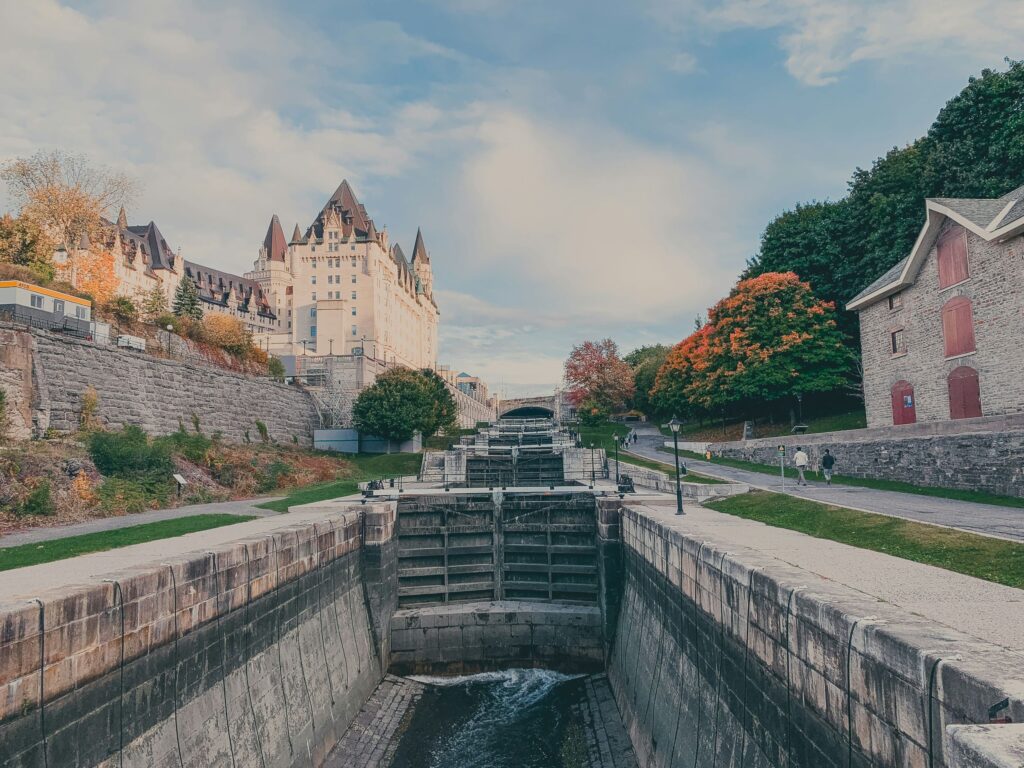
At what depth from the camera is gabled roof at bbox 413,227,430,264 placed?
120 metres

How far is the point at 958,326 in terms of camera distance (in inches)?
955

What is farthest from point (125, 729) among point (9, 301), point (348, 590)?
point (9, 301)

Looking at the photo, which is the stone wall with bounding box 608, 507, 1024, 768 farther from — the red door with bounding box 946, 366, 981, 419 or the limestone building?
the limestone building

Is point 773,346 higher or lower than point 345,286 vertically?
lower

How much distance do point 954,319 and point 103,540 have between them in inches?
1159

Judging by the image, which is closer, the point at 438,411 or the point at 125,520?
the point at 125,520

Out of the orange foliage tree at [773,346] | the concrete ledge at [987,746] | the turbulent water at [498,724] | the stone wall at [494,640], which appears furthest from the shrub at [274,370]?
the concrete ledge at [987,746]

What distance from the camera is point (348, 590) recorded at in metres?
14.4

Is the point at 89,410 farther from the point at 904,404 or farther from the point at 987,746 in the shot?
the point at 904,404

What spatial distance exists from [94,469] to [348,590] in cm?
989

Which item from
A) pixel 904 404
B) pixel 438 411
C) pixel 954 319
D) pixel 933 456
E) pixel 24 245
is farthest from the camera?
pixel 438 411

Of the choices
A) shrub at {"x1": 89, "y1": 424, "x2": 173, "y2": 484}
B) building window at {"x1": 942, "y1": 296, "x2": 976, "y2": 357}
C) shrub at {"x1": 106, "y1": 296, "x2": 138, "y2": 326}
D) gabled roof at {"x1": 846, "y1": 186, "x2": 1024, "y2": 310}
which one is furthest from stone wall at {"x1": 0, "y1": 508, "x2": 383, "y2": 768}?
building window at {"x1": 942, "y1": 296, "x2": 976, "y2": 357}

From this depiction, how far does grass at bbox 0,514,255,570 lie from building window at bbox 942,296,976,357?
2683 centimetres

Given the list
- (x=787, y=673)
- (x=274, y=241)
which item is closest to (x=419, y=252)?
(x=274, y=241)
